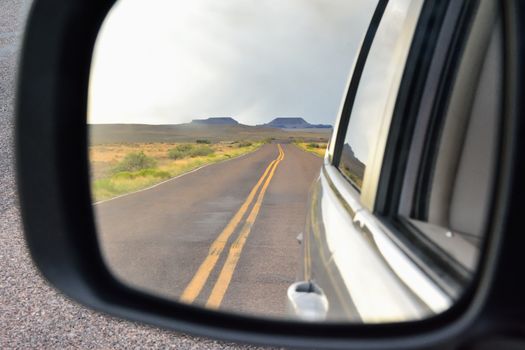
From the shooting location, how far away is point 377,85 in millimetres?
1916

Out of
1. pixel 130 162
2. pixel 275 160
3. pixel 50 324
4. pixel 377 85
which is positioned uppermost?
pixel 377 85

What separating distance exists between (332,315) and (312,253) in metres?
0.77

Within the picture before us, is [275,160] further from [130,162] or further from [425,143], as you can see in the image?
[130,162]

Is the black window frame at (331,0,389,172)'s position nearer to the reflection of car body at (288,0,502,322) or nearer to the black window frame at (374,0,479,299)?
the reflection of car body at (288,0,502,322)

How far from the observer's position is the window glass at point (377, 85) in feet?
5.44

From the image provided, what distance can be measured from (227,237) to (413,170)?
624 centimetres

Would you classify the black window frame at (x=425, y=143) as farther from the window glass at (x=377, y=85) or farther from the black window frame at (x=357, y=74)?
the black window frame at (x=357, y=74)

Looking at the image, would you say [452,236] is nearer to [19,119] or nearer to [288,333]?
[288,333]

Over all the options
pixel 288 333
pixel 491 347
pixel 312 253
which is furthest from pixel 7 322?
pixel 491 347

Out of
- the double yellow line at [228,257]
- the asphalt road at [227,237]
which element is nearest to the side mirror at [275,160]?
the asphalt road at [227,237]

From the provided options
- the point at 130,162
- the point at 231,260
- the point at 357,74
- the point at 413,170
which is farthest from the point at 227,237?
the point at 413,170

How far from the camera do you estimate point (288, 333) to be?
3.75 feet

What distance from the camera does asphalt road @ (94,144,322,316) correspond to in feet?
8.53

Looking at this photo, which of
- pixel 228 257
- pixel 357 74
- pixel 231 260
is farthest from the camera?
pixel 228 257
